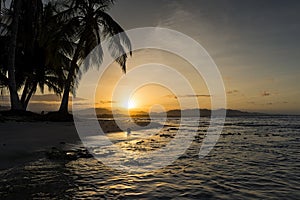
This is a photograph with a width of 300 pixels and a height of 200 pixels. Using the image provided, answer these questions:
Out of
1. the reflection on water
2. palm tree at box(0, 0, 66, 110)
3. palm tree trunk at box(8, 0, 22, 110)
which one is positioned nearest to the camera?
the reflection on water

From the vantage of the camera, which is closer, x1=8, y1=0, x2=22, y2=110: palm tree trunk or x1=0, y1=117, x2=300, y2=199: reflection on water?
x1=0, y1=117, x2=300, y2=199: reflection on water

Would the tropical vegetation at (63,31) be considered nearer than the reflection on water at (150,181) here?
No

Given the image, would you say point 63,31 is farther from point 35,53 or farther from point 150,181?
point 150,181

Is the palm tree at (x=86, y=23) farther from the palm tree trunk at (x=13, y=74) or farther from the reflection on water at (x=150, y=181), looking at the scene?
the reflection on water at (x=150, y=181)

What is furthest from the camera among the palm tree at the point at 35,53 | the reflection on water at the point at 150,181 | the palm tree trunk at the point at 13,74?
the palm tree at the point at 35,53

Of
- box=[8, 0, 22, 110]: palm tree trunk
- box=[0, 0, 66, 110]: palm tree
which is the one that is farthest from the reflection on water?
box=[0, 0, 66, 110]: palm tree

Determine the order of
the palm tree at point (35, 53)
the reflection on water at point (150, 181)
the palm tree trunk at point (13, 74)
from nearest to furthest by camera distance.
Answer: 1. the reflection on water at point (150, 181)
2. the palm tree trunk at point (13, 74)
3. the palm tree at point (35, 53)

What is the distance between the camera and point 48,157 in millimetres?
7699

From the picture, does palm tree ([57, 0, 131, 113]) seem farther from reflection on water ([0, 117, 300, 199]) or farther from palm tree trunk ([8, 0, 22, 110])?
reflection on water ([0, 117, 300, 199])

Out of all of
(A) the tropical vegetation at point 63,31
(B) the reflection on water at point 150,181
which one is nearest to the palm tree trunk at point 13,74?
(A) the tropical vegetation at point 63,31

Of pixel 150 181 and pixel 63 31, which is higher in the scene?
pixel 63 31

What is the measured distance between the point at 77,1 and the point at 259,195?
20467 mm

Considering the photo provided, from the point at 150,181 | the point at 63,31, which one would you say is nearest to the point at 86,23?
the point at 63,31

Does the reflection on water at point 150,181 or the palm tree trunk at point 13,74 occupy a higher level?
the palm tree trunk at point 13,74
